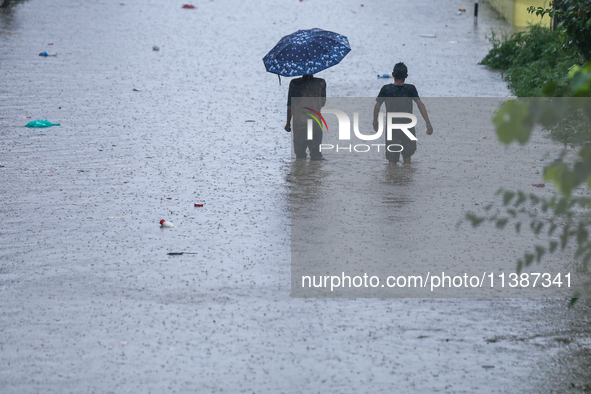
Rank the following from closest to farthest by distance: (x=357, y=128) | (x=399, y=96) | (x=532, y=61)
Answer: (x=399, y=96) → (x=357, y=128) → (x=532, y=61)

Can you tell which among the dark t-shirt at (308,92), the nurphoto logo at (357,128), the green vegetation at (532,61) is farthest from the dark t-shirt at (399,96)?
the green vegetation at (532,61)

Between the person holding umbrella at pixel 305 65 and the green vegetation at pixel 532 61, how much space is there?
3.10 metres

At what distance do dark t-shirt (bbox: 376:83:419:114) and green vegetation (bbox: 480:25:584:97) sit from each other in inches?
90.6

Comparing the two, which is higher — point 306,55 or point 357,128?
point 306,55

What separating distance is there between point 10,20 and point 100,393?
703 inches

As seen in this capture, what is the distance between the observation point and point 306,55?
8.80 meters

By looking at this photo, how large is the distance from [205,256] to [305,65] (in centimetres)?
319

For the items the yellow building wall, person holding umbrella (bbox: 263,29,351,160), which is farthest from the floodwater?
the yellow building wall

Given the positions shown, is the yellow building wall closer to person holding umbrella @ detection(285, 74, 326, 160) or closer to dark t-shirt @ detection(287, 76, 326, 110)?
person holding umbrella @ detection(285, 74, 326, 160)

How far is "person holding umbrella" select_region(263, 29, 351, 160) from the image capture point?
874cm

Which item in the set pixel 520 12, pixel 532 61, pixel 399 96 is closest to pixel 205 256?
pixel 399 96

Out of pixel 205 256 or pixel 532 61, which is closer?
pixel 205 256

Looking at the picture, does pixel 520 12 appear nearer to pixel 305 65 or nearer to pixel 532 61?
pixel 532 61

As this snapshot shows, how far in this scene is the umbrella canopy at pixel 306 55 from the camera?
28.6 feet
